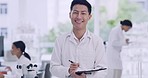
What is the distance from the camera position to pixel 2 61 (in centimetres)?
489

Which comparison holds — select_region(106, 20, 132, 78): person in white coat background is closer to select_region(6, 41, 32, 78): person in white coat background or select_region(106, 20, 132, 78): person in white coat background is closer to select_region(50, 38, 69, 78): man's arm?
select_region(6, 41, 32, 78): person in white coat background

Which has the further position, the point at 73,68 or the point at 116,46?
the point at 116,46

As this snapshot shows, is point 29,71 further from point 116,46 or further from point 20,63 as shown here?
point 116,46

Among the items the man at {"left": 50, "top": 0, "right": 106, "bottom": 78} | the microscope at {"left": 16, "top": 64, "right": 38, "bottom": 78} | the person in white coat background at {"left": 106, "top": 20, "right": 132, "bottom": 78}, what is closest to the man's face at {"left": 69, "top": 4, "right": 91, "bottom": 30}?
the man at {"left": 50, "top": 0, "right": 106, "bottom": 78}

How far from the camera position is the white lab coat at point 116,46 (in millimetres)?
5023

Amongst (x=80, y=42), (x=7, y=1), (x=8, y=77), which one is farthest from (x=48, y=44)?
(x=80, y=42)

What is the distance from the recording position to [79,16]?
6.28 ft

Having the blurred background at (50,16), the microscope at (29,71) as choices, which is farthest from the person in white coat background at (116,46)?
the microscope at (29,71)

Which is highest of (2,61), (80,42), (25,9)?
(25,9)

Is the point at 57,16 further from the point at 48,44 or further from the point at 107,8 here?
the point at 107,8

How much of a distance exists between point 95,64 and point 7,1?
5.07 m

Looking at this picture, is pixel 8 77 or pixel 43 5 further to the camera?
pixel 43 5

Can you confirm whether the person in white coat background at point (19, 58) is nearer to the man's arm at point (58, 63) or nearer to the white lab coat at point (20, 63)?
the white lab coat at point (20, 63)

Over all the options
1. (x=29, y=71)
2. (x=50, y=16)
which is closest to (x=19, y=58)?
(x=29, y=71)
